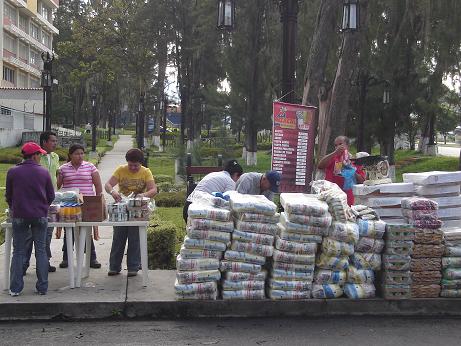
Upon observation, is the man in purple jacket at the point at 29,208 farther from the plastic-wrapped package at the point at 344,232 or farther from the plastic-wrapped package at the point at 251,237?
the plastic-wrapped package at the point at 344,232

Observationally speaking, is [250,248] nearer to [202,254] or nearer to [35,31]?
[202,254]

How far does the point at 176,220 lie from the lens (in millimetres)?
12984

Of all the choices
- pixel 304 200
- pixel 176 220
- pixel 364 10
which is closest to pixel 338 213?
pixel 304 200

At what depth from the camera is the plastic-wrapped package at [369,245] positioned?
670 centimetres

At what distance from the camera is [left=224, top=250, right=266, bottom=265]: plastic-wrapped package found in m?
6.53

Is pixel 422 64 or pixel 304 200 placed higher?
pixel 422 64

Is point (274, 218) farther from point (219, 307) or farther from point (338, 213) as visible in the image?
point (219, 307)

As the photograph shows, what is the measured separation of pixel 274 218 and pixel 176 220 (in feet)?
21.5

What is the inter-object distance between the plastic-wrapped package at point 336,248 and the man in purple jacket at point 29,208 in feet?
10.2

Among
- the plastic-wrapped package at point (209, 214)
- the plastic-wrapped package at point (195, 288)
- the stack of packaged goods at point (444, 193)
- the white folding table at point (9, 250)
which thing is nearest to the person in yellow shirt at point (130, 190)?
the white folding table at point (9, 250)

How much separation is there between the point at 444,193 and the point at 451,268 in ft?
3.28

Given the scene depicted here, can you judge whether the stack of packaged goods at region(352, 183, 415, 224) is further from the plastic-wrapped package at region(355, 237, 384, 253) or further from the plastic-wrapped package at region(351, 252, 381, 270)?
the plastic-wrapped package at region(351, 252, 381, 270)

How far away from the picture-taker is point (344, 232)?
6.54 meters

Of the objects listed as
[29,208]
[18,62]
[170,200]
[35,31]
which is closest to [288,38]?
[29,208]
